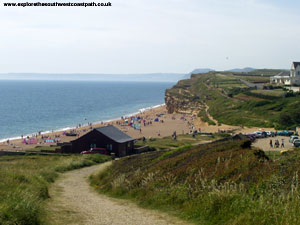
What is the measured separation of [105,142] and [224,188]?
29.0 metres

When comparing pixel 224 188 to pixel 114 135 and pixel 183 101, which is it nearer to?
pixel 114 135

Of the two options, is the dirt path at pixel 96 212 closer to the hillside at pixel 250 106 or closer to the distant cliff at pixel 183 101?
the hillside at pixel 250 106

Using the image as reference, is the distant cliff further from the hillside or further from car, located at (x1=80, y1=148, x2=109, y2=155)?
car, located at (x1=80, y1=148, x2=109, y2=155)

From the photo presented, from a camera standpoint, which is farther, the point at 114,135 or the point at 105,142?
the point at 114,135

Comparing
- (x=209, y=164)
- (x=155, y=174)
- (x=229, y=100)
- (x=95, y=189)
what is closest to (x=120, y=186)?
(x=155, y=174)

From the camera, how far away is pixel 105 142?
132 feet

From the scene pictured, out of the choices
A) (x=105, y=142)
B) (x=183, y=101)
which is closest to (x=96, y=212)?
(x=105, y=142)

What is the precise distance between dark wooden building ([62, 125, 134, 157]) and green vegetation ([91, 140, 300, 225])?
2043 centimetres

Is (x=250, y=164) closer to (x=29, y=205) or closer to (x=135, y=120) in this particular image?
(x=29, y=205)

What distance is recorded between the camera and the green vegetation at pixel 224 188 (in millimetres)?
9755

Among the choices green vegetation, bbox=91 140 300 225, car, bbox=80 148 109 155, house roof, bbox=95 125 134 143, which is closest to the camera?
green vegetation, bbox=91 140 300 225

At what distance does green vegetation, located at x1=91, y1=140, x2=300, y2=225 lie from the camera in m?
9.76

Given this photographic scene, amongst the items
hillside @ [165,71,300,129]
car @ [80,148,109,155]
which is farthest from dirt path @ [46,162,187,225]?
hillside @ [165,71,300,129]

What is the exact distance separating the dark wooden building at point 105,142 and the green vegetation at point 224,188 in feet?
67.0
